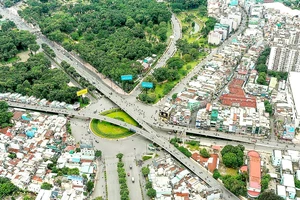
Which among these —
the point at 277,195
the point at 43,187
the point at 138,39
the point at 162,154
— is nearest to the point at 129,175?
the point at 162,154

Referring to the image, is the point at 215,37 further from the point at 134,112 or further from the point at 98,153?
the point at 98,153

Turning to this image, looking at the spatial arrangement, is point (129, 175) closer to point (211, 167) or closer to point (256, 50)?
point (211, 167)

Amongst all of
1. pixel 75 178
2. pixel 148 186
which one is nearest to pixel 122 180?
pixel 148 186

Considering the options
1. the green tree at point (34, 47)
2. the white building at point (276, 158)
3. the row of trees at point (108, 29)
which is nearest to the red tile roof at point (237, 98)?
the white building at point (276, 158)

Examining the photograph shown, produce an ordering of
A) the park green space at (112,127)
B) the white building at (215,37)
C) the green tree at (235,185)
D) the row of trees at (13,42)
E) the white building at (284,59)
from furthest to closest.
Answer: the white building at (215,37), the row of trees at (13,42), the white building at (284,59), the park green space at (112,127), the green tree at (235,185)

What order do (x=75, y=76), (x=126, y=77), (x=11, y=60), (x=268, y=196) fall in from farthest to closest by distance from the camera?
(x=11, y=60) → (x=75, y=76) → (x=126, y=77) → (x=268, y=196)

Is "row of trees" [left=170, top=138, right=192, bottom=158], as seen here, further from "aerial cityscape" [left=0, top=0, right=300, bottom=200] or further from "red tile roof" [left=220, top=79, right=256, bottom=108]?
"red tile roof" [left=220, top=79, right=256, bottom=108]

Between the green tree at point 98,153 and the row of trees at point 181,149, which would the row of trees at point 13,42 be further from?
the row of trees at point 181,149
